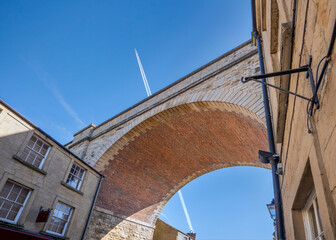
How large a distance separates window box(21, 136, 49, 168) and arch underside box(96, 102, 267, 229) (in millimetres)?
3866

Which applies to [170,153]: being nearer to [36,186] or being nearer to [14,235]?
[36,186]

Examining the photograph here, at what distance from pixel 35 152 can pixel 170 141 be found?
5899 millimetres

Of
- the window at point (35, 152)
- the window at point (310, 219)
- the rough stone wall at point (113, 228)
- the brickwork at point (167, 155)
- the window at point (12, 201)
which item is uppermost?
the brickwork at point (167, 155)

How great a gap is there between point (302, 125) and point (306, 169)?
0.40 metres

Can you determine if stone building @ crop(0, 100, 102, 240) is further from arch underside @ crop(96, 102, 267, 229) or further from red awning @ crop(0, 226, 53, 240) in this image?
arch underside @ crop(96, 102, 267, 229)

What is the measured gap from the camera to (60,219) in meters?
8.61

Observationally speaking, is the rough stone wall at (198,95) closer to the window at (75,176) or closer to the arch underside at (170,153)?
the arch underside at (170,153)

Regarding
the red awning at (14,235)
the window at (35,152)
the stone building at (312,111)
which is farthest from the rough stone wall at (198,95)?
the red awning at (14,235)

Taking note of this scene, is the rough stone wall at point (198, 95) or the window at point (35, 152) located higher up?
the rough stone wall at point (198, 95)

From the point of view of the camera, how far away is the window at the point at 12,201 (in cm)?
676

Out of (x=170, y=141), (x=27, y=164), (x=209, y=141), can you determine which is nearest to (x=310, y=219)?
(x=27, y=164)

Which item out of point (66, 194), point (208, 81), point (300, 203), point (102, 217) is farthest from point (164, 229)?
point (300, 203)

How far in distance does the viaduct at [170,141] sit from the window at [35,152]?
384 centimetres

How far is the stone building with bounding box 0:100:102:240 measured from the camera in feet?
22.7
